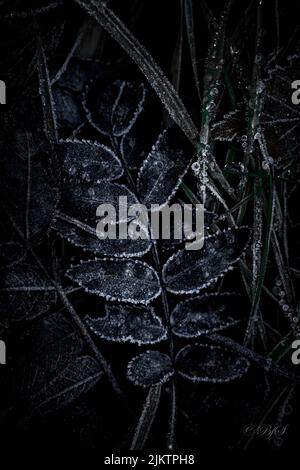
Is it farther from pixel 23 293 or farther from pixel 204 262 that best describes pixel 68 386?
pixel 204 262

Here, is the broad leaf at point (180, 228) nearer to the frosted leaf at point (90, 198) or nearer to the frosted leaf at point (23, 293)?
the frosted leaf at point (90, 198)

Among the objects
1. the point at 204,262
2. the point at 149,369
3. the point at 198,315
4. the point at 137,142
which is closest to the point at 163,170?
the point at 137,142

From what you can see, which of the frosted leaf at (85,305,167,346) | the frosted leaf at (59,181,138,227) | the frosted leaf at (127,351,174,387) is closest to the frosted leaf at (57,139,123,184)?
the frosted leaf at (59,181,138,227)

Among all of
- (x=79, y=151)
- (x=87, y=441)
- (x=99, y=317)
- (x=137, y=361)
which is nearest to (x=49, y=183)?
(x=79, y=151)

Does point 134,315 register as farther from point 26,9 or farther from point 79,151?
point 26,9

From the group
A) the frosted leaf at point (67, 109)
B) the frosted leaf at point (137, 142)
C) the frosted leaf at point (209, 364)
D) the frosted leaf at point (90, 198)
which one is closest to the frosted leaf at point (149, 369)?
the frosted leaf at point (209, 364)

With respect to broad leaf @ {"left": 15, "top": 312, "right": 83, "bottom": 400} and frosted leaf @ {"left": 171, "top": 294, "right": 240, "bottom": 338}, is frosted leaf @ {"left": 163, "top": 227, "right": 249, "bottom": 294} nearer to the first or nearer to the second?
frosted leaf @ {"left": 171, "top": 294, "right": 240, "bottom": 338}
